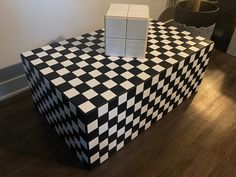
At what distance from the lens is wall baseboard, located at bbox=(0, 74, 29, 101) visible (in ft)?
4.92

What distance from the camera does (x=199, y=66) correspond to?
1426mm

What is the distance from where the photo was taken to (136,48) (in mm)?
1154

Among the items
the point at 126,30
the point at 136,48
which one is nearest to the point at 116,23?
the point at 126,30

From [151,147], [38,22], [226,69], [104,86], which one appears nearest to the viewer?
[104,86]

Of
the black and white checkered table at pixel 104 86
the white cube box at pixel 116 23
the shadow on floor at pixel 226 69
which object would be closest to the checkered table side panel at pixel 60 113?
the black and white checkered table at pixel 104 86

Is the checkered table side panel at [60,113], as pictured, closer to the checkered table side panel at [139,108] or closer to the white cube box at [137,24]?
the checkered table side panel at [139,108]

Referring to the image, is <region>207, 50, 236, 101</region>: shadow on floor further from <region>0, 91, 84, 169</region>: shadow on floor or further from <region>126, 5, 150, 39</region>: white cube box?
<region>0, 91, 84, 169</region>: shadow on floor

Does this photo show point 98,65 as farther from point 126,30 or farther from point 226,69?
point 226,69

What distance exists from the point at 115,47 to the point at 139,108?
0.35 metres

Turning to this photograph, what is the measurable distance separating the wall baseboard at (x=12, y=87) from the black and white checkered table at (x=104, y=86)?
309 millimetres

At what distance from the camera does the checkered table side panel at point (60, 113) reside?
0.96 metres

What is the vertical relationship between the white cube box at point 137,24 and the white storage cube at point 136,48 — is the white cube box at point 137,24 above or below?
above

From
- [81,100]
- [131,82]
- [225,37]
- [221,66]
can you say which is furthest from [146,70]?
[225,37]

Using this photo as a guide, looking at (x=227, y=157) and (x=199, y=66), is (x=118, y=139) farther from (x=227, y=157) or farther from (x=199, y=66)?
(x=199, y=66)
